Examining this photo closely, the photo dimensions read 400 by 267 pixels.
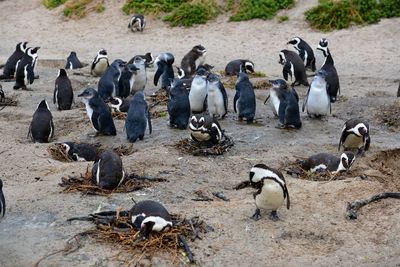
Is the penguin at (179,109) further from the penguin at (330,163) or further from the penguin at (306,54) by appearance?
the penguin at (306,54)

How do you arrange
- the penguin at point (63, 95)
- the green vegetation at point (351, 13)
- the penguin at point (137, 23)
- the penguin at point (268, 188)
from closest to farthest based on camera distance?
the penguin at point (268, 188), the penguin at point (63, 95), the green vegetation at point (351, 13), the penguin at point (137, 23)

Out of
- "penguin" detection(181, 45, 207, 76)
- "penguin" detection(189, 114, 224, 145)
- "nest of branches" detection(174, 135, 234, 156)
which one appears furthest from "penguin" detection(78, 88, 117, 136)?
"penguin" detection(181, 45, 207, 76)

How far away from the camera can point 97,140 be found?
905 cm

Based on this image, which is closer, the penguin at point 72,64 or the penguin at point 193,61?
the penguin at point 193,61

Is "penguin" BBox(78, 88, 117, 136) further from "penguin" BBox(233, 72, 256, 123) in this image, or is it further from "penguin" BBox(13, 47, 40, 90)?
"penguin" BBox(13, 47, 40, 90)

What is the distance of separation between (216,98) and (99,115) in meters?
1.60

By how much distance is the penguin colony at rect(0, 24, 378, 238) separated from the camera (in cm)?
605

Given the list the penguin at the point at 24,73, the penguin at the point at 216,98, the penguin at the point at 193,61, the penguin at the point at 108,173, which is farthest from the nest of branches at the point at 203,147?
the penguin at the point at 193,61

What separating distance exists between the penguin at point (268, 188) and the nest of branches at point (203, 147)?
6.58 feet

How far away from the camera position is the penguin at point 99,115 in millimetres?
9055

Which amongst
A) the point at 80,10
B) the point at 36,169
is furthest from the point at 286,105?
the point at 80,10

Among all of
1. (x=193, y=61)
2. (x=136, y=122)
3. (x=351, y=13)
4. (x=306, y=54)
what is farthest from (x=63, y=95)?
(x=351, y=13)

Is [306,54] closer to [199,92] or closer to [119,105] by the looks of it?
[199,92]

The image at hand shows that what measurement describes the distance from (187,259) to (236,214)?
3.12 ft
